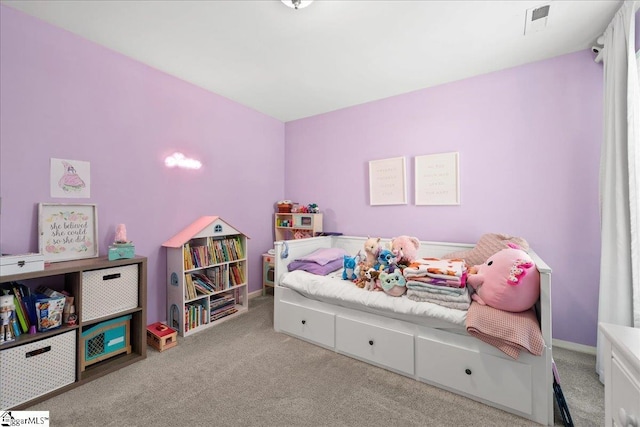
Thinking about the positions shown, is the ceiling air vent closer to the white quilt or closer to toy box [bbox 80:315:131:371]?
the white quilt

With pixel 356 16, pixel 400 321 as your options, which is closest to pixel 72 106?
pixel 356 16

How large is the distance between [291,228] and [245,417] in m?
2.30

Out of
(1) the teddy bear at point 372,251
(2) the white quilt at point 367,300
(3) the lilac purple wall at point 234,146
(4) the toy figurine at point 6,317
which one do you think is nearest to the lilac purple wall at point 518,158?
(3) the lilac purple wall at point 234,146

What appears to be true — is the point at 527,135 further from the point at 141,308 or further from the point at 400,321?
the point at 141,308

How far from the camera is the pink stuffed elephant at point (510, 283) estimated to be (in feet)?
4.86

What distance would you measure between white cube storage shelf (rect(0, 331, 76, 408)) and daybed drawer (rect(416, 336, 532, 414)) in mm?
2253

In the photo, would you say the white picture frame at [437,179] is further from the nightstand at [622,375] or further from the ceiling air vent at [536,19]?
the nightstand at [622,375]

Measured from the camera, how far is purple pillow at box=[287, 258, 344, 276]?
247 centimetres

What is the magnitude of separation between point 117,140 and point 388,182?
8.60 ft

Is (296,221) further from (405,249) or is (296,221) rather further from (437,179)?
(437,179)

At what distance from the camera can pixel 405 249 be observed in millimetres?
2236

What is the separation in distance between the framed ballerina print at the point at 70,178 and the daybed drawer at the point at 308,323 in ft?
6.07

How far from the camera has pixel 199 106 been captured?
2.80m

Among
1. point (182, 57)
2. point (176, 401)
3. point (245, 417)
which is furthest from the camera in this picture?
point (182, 57)
